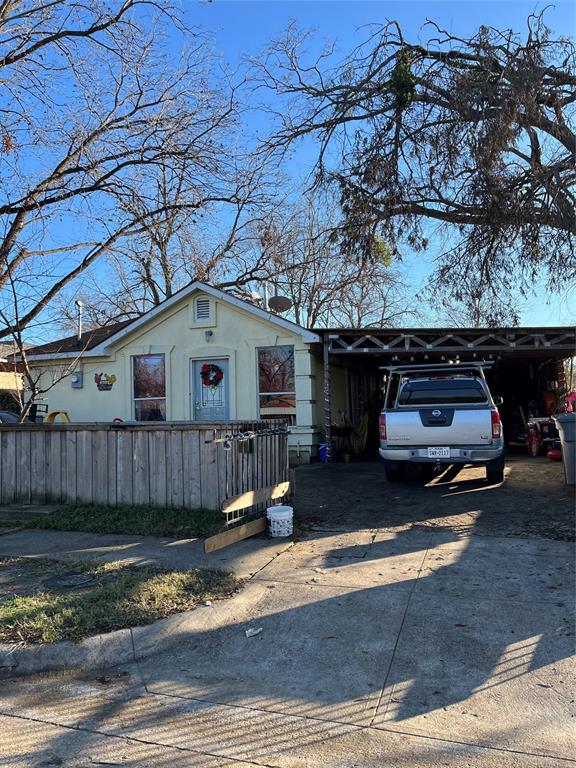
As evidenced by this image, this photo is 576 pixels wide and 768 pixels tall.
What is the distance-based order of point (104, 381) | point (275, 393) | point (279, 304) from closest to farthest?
point (275, 393), point (104, 381), point (279, 304)

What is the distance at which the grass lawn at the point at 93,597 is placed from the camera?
14.5 ft

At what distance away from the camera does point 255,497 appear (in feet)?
24.2

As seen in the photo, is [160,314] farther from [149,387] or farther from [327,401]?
[327,401]

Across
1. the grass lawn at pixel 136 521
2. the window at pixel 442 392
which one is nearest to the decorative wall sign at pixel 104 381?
the grass lawn at pixel 136 521

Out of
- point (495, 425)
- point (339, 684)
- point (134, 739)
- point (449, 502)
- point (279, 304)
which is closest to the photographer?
point (134, 739)

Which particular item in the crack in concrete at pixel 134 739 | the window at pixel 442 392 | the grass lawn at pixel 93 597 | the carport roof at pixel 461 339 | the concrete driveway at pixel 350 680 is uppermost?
the carport roof at pixel 461 339

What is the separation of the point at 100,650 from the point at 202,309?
12078 millimetres

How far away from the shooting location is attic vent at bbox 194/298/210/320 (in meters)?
15.5

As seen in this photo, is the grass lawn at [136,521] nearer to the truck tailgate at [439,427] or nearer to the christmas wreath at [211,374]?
the truck tailgate at [439,427]

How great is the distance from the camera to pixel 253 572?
5809 millimetres

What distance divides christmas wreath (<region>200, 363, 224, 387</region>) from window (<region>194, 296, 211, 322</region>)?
1264 mm

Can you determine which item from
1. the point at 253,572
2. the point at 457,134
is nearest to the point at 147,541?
the point at 253,572

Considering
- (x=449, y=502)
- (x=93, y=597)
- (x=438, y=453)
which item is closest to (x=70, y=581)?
(x=93, y=597)

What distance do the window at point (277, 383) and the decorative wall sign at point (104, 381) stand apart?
14.7ft
